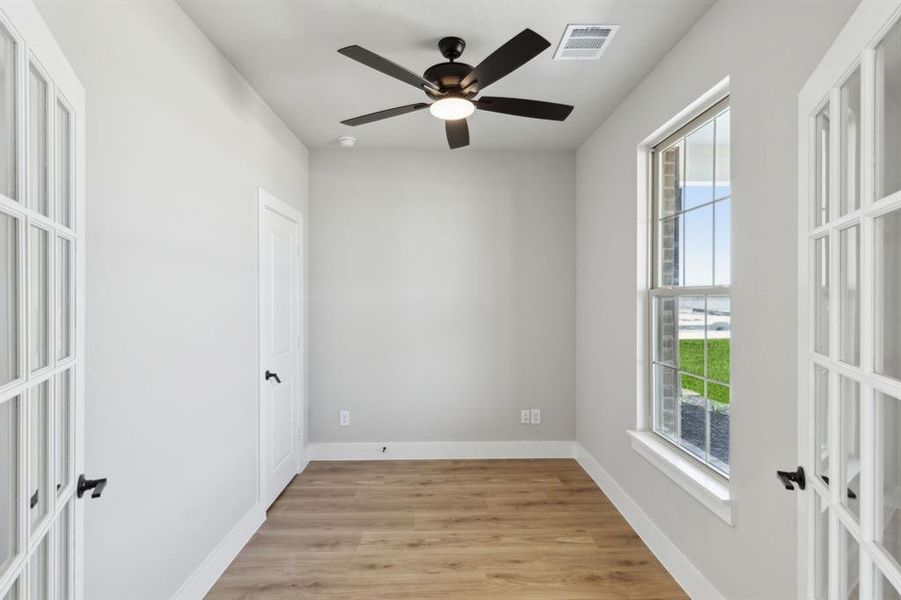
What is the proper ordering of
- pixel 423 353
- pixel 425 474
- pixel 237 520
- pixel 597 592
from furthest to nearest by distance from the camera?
pixel 423 353 → pixel 425 474 → pixel 237 520 → pixel 597 592

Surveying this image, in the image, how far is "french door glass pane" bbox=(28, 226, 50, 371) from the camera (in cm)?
101

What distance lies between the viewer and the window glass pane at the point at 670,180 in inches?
99.8

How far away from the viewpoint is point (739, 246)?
187cm

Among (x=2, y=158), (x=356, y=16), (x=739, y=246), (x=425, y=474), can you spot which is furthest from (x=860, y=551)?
(x=425, y=474)

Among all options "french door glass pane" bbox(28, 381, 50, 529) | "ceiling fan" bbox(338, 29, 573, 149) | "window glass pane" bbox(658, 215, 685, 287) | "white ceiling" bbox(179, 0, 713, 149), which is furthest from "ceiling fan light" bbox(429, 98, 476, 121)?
"french door glass pane" bbox(28, 381, 50, 529)

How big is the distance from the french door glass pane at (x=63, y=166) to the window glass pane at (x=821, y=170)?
181 cm

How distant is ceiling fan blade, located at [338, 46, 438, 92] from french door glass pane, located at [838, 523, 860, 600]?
195 centimetres

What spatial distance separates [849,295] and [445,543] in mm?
2279

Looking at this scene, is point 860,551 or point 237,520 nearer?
point 860,551

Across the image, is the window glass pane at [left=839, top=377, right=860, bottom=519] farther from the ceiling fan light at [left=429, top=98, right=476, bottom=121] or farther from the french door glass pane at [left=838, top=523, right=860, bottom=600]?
the ceiling fan light at [left=429, top=98, right=476, bottom=121]

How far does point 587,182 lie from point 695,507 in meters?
2.42

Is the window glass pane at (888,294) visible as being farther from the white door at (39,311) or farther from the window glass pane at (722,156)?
the white door at (39,311)

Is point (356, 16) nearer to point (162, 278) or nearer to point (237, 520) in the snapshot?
point (162, 278)

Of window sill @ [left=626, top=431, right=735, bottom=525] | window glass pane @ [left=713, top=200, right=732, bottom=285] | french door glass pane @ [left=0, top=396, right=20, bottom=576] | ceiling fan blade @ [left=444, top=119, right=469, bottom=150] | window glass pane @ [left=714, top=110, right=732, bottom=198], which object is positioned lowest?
window sill @ [left=626, top=431, right=735, bottom=525]
